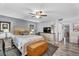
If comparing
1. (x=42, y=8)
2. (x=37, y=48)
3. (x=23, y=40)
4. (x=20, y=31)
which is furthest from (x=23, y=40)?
(x=42, y=8)

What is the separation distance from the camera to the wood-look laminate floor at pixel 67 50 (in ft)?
5.69

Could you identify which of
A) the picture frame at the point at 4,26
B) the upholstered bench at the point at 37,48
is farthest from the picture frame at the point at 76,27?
the picture frame at the point at 4,26

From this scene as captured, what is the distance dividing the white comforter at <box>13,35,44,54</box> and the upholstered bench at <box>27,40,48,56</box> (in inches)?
3.5

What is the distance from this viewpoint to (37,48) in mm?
1805

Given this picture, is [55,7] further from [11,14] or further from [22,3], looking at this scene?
[11,14]

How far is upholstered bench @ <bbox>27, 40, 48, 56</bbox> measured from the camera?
1.74m

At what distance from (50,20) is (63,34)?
1.38 feet

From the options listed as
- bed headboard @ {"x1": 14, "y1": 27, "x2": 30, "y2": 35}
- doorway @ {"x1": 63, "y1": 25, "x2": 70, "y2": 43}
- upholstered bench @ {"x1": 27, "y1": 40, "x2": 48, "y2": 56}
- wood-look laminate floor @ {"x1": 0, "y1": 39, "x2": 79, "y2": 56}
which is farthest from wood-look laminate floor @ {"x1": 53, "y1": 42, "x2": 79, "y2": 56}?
bed headboard @ {"x1": 14, "y1": 27, "x2": 30, "y2": 35}

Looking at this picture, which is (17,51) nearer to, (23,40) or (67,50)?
(23,40)

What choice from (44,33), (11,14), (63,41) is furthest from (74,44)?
(11,14)

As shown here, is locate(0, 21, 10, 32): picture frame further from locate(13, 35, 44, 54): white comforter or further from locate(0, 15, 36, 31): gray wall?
locate(13, 35, 44, 54): white comforter

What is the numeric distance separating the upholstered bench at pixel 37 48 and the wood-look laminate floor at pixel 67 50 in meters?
0.28

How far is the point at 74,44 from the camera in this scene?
5.80 feet

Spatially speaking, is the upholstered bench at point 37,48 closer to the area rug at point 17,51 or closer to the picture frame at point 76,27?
the area rug at point 17,51
